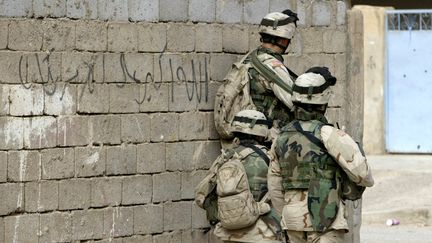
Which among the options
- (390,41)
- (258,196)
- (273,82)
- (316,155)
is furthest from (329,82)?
(390,41)

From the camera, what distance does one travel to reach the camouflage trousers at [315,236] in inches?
338

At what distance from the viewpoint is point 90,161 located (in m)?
10.6

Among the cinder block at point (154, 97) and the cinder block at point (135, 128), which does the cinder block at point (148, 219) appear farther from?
the cinder block at point (154, 97)

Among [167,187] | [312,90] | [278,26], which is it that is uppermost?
[278,26]

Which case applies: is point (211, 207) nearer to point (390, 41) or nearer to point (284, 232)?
point (284, 232)

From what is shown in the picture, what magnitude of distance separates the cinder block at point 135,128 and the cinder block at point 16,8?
47.2 inches

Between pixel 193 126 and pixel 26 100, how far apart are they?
1734 mm

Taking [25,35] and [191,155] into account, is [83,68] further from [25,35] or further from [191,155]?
[191,155]

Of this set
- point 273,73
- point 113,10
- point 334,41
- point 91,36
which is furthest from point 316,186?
point 334,41

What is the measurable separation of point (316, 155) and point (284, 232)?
2.15ft

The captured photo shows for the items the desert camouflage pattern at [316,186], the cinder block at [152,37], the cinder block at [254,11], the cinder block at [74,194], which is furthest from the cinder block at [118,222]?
the desert camouflage pattern at [316,186]

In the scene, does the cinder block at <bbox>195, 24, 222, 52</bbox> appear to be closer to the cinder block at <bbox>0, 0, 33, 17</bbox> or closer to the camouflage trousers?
the cinder block at <bbox>0, 0, 33, 17</bbox>

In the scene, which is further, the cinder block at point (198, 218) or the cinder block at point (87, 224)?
the cinder block at point (198, 218)

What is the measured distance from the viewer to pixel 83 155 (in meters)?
10.5
